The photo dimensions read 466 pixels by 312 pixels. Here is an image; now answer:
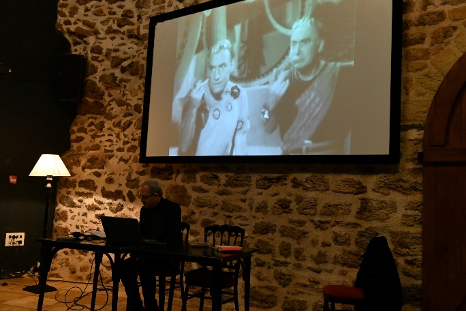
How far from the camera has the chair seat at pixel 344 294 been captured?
130 inches

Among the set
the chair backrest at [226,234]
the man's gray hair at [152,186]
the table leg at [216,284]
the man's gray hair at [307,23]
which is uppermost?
the man's gray hair at [307,23]

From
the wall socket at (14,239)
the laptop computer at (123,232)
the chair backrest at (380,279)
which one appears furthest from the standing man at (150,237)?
the wall socket at (14,239)

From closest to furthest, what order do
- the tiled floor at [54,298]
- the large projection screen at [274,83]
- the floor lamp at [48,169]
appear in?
1. the large projection screen at [274,83]
2. the tiled floor at [54,298]
3. the floor lamp at [48,169]

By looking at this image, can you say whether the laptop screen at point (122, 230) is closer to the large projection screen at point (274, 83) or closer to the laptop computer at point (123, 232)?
the laptop computer at point (123, 232)

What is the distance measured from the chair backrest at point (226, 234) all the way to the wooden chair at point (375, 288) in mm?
1039

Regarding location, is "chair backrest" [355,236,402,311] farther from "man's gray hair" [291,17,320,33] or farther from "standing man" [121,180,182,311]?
"man's gray hair" [291,17,320,33]

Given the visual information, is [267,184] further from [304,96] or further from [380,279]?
[380,279]

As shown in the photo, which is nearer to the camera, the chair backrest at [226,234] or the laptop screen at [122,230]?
the laptop screen at [122,230]

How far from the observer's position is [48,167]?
5.13 m

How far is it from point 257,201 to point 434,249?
167 cm

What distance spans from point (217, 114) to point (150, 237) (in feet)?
5.10

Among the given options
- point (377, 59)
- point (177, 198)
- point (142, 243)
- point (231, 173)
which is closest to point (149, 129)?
point (177, 198)

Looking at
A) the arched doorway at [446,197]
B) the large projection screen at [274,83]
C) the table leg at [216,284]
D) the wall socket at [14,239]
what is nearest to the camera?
the table leg at [216,284]

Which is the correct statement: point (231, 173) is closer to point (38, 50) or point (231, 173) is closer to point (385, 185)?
point (385, 185)
